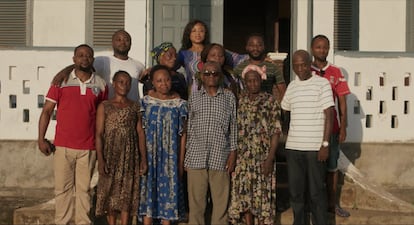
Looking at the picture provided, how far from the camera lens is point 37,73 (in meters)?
7.56

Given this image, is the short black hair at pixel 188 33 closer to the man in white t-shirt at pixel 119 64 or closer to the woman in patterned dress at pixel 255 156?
the man in white t-shirt at pixel 119 64

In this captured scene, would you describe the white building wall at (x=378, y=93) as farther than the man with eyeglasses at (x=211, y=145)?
Yes

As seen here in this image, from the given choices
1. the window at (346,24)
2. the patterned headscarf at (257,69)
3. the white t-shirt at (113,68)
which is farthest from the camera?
the window at (346,24)

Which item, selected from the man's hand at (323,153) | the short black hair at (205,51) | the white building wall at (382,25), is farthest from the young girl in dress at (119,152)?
the white building wall at (382,25)

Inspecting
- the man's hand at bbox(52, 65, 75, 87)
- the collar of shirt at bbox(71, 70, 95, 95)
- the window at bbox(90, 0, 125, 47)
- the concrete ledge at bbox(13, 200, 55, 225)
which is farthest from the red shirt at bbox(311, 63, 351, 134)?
the window at bbox(90, 0, 125, 47)

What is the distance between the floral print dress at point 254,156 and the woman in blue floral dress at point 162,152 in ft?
1.85

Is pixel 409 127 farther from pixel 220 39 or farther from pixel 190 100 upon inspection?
pixel 190 100

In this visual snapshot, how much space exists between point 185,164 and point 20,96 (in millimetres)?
3134

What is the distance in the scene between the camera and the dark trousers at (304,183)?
5.47 meters

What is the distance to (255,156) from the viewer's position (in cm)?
555

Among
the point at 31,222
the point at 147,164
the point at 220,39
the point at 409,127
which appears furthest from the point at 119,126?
the point at 409,127

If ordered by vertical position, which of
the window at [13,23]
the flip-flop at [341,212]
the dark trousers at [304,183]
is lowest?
the flip-flop at [341,212]

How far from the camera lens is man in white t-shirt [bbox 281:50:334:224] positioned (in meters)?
5.42

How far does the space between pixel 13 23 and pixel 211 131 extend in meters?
5.65
